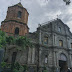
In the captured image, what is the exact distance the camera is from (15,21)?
20.9 metres

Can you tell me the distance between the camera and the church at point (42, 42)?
1733 cm

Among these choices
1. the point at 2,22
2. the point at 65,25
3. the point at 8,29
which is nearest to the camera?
the point at 8,29

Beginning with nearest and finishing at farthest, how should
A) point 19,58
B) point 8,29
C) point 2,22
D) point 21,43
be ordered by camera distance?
point 21,43, point 19,58, point 8,29, point 2,22

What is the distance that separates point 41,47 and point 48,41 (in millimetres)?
2754

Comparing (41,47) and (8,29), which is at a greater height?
(8,29)

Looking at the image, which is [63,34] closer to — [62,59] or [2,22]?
[62,59]

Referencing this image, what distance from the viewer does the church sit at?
17328 mm

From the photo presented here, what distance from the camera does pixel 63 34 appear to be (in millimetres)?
23344

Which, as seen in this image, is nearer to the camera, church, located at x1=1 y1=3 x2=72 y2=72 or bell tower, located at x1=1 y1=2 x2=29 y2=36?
church, located at x1=1 y1=3 x2=72 y2=72

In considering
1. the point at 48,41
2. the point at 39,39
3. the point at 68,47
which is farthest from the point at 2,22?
the point at 68,47

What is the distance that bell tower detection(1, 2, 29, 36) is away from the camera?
811 inches

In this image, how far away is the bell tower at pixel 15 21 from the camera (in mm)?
20594

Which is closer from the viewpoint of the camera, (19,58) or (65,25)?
(19,58)

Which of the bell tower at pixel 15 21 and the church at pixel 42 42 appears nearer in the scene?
the church at pixel 42 42
